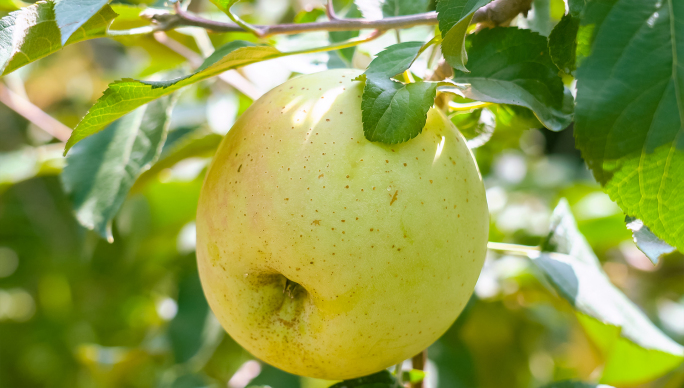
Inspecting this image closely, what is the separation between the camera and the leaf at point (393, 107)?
1.62 feet

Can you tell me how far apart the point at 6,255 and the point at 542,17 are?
7.38 feet

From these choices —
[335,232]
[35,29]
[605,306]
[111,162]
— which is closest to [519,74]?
[335,232]

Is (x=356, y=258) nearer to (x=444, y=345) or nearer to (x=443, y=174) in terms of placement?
(x=443, y=174)

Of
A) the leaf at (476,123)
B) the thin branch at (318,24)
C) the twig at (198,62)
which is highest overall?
the thin branch at (318,24)

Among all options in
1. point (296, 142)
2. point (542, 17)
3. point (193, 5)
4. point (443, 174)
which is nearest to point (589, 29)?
point (443, 174)

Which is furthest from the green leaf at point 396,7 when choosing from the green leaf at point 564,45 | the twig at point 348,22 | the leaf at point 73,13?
the leaf at point 73,13

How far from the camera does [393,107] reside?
49 cm

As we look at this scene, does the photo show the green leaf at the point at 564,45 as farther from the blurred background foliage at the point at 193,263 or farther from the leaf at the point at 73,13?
the leaf at the point at 73,13

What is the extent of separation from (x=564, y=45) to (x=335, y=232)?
315 mm

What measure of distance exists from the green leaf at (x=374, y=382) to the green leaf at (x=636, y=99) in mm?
405

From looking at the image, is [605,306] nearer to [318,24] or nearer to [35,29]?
[318,24]

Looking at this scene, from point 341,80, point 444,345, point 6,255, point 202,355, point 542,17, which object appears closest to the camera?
point 341,80

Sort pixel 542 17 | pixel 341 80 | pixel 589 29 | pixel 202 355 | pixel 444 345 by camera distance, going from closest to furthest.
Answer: pixel 589 29, pixel 341 80, pixel 542 17, pixel 202 355, pixel 444 345

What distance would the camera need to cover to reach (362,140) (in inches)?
20.2
